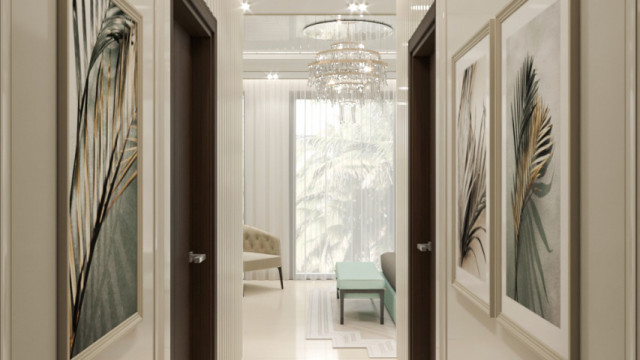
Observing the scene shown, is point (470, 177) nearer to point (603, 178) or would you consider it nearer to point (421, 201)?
point (603, 178)

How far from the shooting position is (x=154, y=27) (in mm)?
1682

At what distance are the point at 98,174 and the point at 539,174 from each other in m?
1.00

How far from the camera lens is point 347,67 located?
453cm

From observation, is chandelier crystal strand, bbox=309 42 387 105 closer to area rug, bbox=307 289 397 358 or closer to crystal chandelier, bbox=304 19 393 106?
crystal chandelier, bbox=304 19 393 106

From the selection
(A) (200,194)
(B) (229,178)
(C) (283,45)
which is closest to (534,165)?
(A) (200,194)

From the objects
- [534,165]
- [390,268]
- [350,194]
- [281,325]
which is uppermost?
[534,165]

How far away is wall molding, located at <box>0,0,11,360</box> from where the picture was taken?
2.81 ft

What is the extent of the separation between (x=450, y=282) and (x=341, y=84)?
298 centimetres

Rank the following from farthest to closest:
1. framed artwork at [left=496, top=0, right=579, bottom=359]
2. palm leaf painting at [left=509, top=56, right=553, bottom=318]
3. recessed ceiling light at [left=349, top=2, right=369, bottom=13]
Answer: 1. recessed ceiling light at [left=349, top=2, right=369, bottom=13]
2. palm leaf painting at [left=509, top=56, right=553, bottom=318]
3. framed artwork at [left=496, top=0, right=579, bottom=359]

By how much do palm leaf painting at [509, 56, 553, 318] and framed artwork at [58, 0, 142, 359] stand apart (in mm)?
991

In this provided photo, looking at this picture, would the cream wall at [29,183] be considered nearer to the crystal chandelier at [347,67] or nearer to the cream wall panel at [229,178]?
the cream wall panel at [229,178]

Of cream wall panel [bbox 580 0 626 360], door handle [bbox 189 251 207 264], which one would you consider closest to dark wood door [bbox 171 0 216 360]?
door handle [bbox 189 251 207 264]

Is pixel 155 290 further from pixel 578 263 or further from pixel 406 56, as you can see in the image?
pixel 406 56

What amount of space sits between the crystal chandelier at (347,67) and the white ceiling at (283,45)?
15cm
